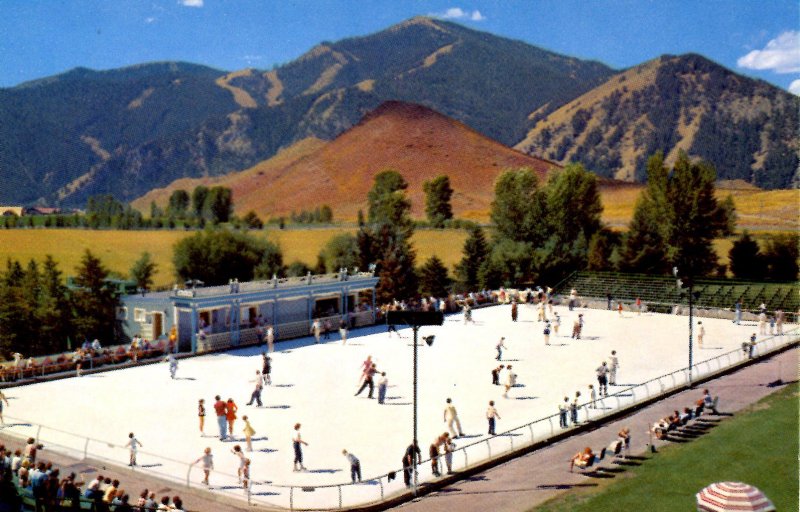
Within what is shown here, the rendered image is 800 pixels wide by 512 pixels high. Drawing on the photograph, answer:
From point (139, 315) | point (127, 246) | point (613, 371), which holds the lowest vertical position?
point (613, 371)

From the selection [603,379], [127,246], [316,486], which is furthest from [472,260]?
[316,486]

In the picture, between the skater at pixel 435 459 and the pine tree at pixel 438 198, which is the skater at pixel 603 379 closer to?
the skater at pixel 435 459

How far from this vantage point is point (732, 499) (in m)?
13.2

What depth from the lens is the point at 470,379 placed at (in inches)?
1145

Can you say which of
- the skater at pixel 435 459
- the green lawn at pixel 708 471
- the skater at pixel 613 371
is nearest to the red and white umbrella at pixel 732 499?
Result: the green lawn at pixel 708 471

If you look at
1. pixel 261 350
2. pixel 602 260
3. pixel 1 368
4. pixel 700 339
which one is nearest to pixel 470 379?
pixel 261 350

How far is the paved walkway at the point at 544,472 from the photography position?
17.2 m

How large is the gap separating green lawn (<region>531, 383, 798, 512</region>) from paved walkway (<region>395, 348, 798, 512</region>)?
0.59 metres

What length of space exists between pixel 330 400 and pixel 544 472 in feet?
28.1

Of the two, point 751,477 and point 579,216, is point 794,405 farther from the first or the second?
point 579,216

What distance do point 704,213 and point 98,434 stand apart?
2277 inches

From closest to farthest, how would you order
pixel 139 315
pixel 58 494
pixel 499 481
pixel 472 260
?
1. pixel 58 494
2. pixel 499 481
3. pixel 139 315
4. pixel 472 260

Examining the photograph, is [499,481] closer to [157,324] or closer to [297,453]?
[297,453]

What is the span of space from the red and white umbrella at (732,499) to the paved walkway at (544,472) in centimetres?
426
